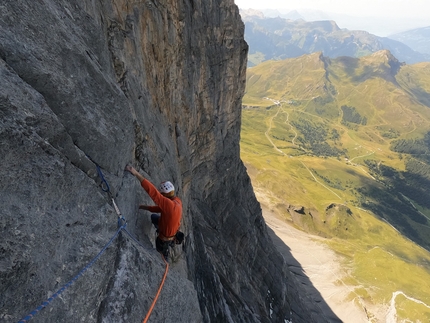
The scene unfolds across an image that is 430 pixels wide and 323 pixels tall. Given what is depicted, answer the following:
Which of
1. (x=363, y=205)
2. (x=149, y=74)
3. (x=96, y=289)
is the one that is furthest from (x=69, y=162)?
(x=363, y=205)

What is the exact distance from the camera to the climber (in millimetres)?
11016

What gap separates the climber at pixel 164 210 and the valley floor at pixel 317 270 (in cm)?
7032

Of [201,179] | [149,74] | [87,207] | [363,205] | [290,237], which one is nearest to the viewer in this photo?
[87,207]

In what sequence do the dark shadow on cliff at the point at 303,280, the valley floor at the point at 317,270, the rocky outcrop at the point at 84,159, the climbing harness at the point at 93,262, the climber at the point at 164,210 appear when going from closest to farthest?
the climbing harness at the point at 93,262 < the rocky outcrop at the point at 84,159 < the climber at the point at 164,210 < the dark shadow on cliff at the point at 303,280 < the valley floor at the point at 317,270

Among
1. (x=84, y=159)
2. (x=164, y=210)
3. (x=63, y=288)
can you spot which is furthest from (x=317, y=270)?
(x=63, y=288)

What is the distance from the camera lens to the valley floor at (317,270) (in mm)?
77875

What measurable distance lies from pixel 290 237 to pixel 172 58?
89267 mm

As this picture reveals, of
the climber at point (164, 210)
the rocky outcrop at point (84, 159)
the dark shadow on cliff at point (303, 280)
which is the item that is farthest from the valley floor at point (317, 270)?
the climber at point (164, 210)

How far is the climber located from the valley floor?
70.3 metres

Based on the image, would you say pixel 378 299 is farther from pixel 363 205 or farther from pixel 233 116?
pixel 363 205

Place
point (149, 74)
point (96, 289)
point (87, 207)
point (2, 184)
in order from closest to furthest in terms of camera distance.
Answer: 1. point (2, 184)
2. point (96, 289)
3. point (87, 207)
4. point (149, 74)

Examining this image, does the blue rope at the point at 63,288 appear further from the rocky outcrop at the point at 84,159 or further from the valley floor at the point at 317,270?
the valley floor at the point at 317,270

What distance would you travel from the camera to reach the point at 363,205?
187 meters

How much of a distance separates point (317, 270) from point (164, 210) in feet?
304
